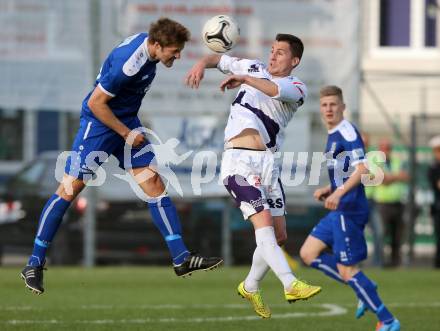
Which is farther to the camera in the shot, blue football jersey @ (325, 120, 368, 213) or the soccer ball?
blue football jersey @ (325, 120, 368, 213)

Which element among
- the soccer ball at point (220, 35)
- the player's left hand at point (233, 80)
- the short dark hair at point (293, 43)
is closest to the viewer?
the player's left hand at point (233, 80)

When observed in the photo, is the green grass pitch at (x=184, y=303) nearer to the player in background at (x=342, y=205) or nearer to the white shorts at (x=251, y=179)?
the player in background at (x=342, y=205)

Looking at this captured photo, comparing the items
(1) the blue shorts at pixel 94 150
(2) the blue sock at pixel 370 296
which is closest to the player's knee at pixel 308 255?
(2) the blue sock at pixel 370 296

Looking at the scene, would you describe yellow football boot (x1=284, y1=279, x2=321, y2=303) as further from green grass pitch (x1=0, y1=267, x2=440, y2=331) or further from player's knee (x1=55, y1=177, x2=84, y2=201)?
player's knee (x1=55, y1=177, x2=84, y2=201)

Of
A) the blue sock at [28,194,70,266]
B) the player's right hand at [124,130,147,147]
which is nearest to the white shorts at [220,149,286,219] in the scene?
the player's right hand at [124,130,147,147]

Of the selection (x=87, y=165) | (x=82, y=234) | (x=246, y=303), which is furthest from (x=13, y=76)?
(x=87, y=165)

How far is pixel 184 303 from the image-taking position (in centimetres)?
1352

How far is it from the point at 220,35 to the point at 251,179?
122 cm

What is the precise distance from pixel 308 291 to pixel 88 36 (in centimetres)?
1112

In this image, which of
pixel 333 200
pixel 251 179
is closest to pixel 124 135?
pixel 251 179

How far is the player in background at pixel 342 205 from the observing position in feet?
37.3

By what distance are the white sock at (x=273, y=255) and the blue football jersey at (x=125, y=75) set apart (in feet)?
5.27

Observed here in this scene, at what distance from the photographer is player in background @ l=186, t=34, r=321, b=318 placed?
10133 millimetres

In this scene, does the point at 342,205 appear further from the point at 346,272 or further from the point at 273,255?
the point at 273,255
